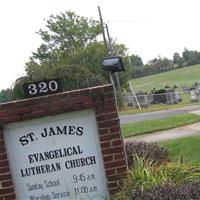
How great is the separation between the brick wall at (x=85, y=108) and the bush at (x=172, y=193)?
1.37 meters

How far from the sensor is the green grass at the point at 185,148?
12.6 meters

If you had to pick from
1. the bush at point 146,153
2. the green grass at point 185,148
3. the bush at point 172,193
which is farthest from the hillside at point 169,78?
the bush at point 172,193

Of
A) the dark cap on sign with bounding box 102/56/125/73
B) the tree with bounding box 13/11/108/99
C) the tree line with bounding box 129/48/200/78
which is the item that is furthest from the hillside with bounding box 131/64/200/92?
the dark cap on sign with bounding box 102/56/125/73

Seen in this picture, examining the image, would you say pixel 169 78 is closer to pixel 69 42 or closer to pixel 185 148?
pixel 69 42

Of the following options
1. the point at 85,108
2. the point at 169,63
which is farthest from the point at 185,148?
the point at 169,63

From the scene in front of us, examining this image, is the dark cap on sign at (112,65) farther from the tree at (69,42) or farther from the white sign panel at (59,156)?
the tree at (69,42)

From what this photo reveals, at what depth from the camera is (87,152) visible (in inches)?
321

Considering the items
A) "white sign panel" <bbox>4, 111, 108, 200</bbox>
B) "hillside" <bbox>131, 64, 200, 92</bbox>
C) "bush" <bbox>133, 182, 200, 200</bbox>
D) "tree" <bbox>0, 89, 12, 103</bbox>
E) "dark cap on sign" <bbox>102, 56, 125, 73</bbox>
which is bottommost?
"hillside" <bbox>131, 64, 200, 92</bbox>

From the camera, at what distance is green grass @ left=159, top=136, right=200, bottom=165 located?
12596 mm

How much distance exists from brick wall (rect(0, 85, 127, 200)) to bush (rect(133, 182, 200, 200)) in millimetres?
1374

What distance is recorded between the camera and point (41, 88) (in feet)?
27.2

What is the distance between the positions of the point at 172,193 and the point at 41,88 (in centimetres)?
269

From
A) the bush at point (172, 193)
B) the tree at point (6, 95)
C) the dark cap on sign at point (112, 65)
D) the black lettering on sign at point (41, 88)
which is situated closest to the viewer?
the bush at point (172, 193)

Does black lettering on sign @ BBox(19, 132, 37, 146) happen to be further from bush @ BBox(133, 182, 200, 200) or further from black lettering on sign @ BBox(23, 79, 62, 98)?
bush @ BBox(133, 182, 200, 200)
